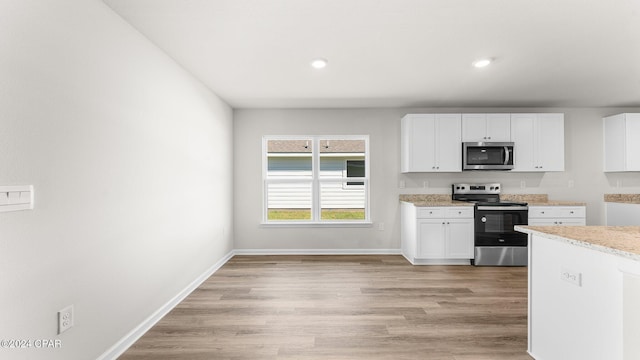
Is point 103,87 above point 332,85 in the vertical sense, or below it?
below

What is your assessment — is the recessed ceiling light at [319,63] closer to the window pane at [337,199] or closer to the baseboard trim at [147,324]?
the window pane at [337,199]

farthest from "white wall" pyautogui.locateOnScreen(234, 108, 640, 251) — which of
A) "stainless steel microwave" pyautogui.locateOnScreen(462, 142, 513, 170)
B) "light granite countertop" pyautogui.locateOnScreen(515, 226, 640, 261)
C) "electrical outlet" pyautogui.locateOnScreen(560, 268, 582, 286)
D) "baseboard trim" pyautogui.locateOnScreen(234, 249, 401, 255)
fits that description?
"electrical outlet" pyautogui.locateOnScreen(560, 268, 582, 286)

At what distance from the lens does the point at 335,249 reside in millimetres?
5090

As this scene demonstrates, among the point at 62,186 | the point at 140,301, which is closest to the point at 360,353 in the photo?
the point at 140,301

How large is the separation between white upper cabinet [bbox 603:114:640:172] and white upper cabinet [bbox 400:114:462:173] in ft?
7.90

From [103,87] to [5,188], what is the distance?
91 cm

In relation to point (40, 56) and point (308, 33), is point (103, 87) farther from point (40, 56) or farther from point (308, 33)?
point (308, 33)

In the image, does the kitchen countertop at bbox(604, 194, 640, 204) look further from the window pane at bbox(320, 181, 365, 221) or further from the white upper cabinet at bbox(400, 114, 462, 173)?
the window pane at bbox(320, 181, 365, 221)

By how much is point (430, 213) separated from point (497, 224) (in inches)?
36.7

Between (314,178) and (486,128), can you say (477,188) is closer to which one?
(486,128)

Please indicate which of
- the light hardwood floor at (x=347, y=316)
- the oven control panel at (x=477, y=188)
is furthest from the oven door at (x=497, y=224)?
the oven control panel at (x=477, y=188)

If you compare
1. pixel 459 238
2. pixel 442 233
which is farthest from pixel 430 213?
pixel 459 238

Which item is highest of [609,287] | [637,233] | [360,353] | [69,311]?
[637,233]

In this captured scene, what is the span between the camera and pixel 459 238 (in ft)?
14.5
